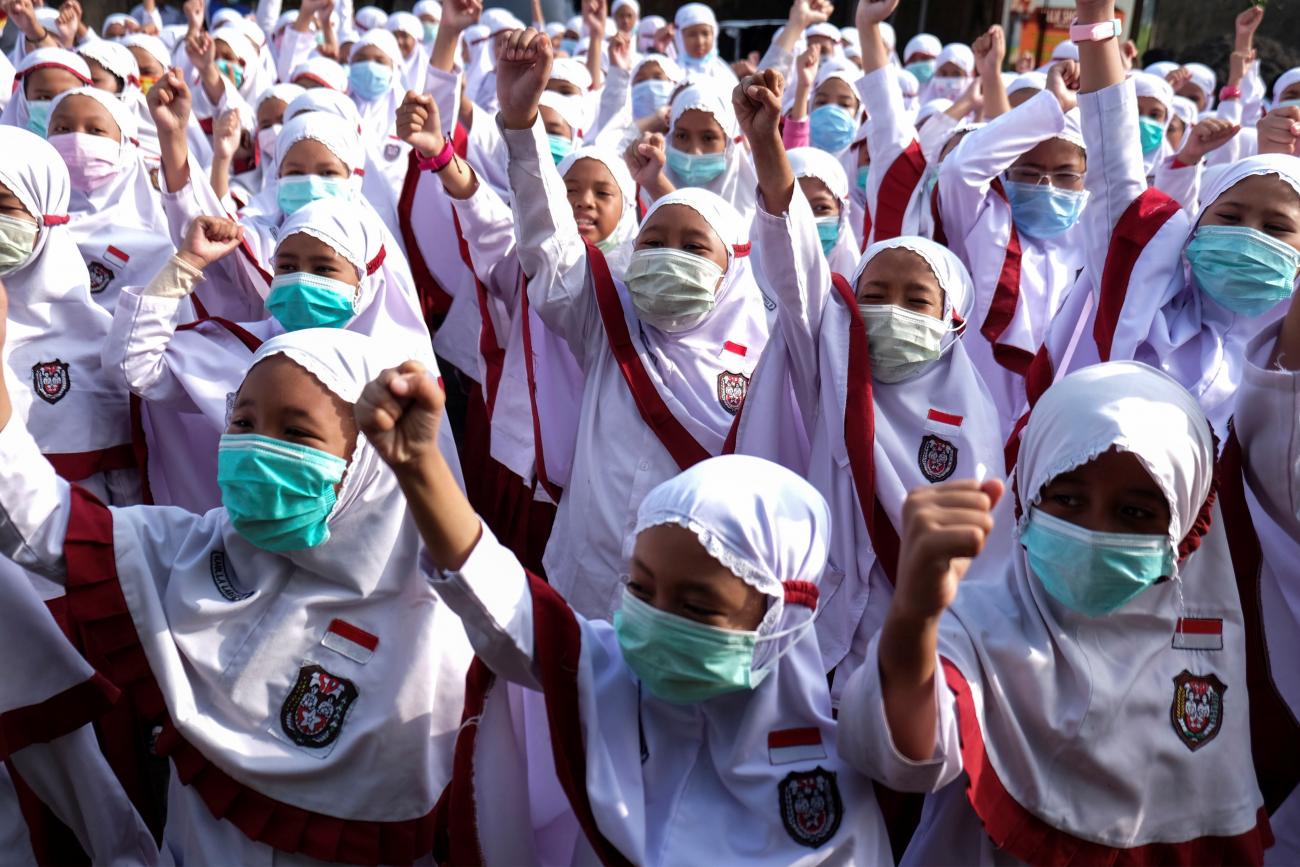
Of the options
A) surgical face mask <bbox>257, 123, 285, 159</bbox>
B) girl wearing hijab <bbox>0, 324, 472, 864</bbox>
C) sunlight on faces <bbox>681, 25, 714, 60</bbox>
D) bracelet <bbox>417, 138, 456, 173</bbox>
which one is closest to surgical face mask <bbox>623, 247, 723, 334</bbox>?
bracelet <bbox>417, 138, 456, 173</bbox>

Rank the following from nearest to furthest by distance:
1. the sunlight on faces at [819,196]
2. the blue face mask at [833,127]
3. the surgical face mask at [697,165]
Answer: the sunlight on faces at [819,196] → the surgical face mask at [697,165] → the blue face mask at [833,127]

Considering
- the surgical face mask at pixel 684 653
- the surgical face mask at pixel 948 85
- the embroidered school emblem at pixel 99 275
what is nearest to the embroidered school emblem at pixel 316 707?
the surgical face mask at pixel 684 653

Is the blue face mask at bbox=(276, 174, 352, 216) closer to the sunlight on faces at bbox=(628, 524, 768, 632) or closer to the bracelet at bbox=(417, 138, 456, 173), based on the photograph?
the bracelet at bbox=(417, 138, 456, 173)

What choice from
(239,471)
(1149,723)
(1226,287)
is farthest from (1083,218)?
(239,471)

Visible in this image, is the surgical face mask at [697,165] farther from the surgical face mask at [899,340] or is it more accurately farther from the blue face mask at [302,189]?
the surgical face mask at [899,340]

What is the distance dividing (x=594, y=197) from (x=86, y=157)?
184cm

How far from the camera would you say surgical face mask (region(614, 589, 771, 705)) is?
1.85m

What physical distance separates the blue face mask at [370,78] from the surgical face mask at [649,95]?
1.62 metres

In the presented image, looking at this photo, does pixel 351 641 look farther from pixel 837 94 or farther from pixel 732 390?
pixel 837 94

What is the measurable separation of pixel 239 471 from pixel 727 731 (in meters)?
0.98

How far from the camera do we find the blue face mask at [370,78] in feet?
24.0

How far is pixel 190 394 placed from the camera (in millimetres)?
3164

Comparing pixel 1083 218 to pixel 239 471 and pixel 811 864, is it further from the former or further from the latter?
pixel 239 471

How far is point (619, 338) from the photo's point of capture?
3.25 metres
